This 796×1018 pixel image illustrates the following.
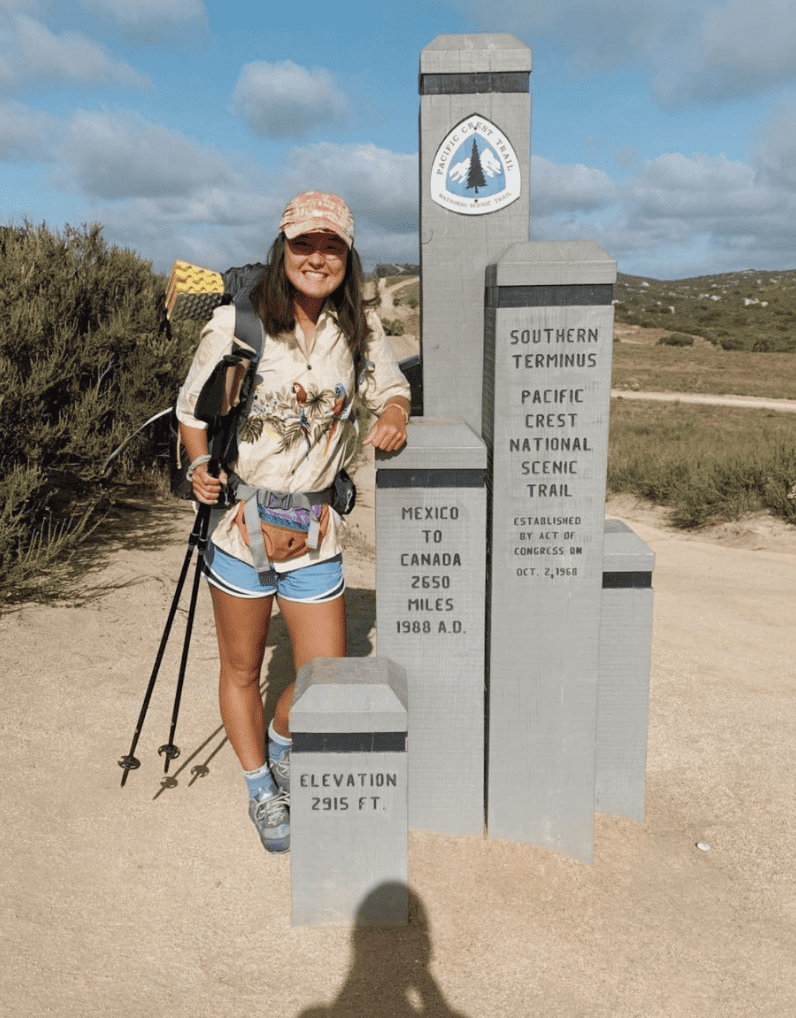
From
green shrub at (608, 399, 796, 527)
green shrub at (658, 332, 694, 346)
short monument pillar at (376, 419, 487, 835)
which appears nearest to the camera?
short monument pillar at (376, 419, 487, 835)

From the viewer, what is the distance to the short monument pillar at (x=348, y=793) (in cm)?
244

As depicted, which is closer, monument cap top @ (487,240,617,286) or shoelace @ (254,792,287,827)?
monument cap top @ (487,240,617,286)

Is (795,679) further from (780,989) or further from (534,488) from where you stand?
(534,488)

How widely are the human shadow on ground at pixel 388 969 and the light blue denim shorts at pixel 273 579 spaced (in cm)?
90

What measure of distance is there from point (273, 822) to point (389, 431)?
143cm

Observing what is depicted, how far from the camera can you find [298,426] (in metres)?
2.57

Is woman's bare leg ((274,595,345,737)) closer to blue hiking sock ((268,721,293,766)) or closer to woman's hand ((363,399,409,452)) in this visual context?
blue hiking sock ((268,721,293,766))

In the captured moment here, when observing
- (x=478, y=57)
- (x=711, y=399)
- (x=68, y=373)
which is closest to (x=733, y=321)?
(x=711, y=399)

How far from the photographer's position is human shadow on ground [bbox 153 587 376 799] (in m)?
3.52

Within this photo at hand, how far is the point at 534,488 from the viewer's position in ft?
8.66

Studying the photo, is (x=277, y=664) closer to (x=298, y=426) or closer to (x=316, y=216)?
(x=298, y=426)

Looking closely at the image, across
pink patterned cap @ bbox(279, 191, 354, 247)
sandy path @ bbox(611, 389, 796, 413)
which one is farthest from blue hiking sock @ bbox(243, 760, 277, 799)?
sandy path @ bbox(611, 389, 796, 413)

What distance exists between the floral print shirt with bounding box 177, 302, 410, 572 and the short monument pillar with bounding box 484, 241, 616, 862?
411mm

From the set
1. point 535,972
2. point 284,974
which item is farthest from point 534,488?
point 284,974
